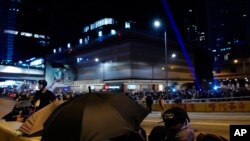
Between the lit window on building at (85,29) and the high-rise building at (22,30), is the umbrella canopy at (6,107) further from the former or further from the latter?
the high-rise building at (22,30)

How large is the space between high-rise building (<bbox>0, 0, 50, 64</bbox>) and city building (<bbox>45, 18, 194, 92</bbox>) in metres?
51.6

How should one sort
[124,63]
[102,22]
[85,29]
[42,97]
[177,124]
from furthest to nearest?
[85,29], [102,22], [124,63], [42,97], [177,124]

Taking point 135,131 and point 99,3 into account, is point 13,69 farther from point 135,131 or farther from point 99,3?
point 135,131

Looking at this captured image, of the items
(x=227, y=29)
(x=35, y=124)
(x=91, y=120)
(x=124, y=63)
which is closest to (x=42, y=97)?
(x=35, y=124)

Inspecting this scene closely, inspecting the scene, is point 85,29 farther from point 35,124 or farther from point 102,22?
point 35,124

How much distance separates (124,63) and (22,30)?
8544 centimetres

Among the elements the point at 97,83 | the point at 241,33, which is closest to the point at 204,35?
the point at 241,33

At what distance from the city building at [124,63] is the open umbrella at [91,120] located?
52.0 metres

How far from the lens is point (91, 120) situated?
3.49 m

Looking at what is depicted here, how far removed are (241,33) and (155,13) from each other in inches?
2254

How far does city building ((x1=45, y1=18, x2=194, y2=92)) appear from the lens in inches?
2564

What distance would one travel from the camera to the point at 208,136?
9.81 feet

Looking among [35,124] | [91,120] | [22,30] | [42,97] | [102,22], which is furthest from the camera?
[22,30]

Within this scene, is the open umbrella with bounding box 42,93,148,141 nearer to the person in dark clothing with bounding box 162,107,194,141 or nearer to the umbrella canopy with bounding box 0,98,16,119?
the person in dark clothing with bounding box 162,107,194,141
